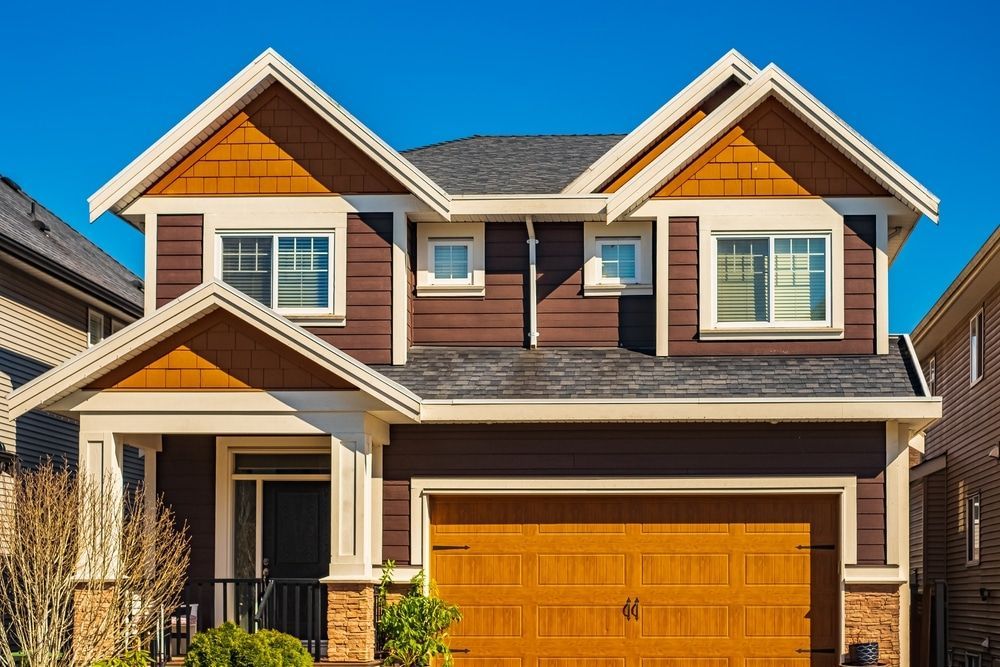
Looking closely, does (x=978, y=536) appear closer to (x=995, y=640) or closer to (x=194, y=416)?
(x=995, y=640)

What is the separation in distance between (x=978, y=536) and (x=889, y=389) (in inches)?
230

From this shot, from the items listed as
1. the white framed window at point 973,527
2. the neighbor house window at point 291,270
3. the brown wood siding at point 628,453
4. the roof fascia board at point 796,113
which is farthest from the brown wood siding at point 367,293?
the white framed window at point 973,527

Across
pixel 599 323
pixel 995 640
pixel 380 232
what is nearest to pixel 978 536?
pixel 995 640

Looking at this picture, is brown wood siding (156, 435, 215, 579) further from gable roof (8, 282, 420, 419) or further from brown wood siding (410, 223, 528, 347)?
brown wood siding (410, 223, 528, 347)

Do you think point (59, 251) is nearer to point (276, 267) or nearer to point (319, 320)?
point (276, 267)

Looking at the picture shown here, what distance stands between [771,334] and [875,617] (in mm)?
3490

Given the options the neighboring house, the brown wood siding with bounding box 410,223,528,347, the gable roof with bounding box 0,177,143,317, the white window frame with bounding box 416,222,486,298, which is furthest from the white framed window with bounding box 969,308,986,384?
the gable roof with bounding box 0,177,143,317

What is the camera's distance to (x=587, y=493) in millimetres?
16688

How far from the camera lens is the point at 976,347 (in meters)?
21.5

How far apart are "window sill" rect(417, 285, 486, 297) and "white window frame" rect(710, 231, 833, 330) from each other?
9.33ft

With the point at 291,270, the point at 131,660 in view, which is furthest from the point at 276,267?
the point at 131,660

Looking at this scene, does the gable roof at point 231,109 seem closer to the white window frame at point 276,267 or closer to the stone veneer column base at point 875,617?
the white window frame at point 276,267

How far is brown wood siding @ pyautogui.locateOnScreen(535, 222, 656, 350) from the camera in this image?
17.8 m

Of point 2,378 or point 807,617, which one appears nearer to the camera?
point 807,617
